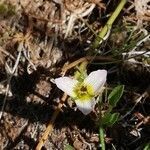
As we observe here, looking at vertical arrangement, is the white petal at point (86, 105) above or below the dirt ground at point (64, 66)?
below

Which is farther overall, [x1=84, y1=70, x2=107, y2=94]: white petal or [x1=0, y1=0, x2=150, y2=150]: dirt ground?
[x1=0, y1=0, x2=150, y2=150]: dirt ground

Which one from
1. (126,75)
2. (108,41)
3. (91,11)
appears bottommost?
(126,75)

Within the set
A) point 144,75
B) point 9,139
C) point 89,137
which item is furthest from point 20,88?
point 144,75

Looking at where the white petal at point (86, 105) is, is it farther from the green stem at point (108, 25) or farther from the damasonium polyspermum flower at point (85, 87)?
the green stem at point (108, 25)

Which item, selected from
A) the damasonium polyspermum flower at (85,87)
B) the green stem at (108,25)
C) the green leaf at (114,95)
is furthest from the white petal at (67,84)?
the green stem at (108,25)

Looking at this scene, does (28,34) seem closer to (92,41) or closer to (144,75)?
(92,41)

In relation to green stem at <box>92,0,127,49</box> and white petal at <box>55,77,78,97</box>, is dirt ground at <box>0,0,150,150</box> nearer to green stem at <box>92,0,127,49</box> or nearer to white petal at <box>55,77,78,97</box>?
green stem at <box>92,0,127,49</box>

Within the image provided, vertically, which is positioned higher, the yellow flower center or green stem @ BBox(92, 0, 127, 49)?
green stem @ BBox(92, 0, 127, 49)

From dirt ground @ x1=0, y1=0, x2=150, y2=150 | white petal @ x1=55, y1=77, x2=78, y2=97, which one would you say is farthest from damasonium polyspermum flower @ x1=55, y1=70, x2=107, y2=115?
dirt ground @ x1=0, y1=0, x2=150, y2=150
